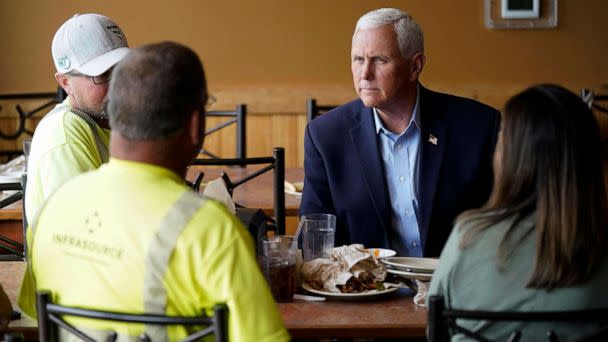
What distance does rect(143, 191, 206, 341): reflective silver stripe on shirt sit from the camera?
1568 mm

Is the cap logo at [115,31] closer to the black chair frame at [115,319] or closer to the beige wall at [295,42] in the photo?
the black chair frame at [115,319]

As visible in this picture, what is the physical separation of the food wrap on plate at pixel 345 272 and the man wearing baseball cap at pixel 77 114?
2.06 feet

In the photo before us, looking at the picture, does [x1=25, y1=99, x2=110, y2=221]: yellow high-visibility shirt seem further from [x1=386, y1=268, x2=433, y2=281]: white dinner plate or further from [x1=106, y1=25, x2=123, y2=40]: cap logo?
[x1=386, y1=268, x2=433, y2=281]: white dinner plate

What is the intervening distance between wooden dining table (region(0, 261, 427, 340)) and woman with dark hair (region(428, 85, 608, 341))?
291 mm

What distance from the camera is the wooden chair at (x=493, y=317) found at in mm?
1656

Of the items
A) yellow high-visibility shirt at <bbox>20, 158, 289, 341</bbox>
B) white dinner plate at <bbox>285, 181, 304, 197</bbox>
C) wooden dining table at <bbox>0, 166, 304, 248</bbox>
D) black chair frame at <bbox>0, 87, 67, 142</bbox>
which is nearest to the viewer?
yellow high-visibility shirt at <bbox>20, 158, 289, 341</bbox>

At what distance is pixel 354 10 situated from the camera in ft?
19.0

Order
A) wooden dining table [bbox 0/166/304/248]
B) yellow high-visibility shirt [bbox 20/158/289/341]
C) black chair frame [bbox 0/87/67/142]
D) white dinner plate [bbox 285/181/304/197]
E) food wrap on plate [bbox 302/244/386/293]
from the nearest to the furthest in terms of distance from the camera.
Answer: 1. yellow high-visibility shirt [bbox 20/158/289/341]
2. food wrap on plate [bbox 302/244/386/293]
3. wooden dining table [bbox 0/166/304/248]
4. white dinner plate [bbox 285/181/304/197]
5. black chair frame [bbox 0/87/67/142]

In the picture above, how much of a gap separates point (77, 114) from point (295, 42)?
3403mm

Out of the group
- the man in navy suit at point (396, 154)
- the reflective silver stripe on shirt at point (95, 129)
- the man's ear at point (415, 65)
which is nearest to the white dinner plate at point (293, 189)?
the man in navy suit at point (396, 154)

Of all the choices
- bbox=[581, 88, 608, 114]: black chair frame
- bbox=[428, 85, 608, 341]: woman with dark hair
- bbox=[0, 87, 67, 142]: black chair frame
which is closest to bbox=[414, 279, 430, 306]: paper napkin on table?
bbox=[428, 85, 608, 341]: woman with dark hair

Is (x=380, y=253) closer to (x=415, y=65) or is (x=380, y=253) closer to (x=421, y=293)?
(x=421, y=293)

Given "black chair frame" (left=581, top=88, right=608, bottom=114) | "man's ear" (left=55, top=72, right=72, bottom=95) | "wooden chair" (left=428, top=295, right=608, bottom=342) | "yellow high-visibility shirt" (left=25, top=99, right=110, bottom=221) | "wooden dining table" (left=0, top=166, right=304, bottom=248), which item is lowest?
"wooden dining table" (left=0, top=166, right=304, bottom=248)

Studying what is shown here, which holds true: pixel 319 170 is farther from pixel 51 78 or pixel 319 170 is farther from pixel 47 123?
pixel 51 78
